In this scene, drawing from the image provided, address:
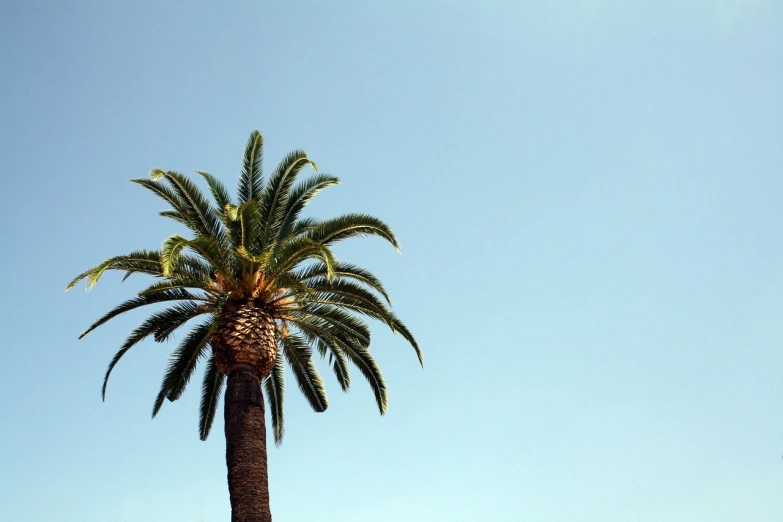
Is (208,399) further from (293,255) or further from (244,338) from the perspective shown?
(293,255)

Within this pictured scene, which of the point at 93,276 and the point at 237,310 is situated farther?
the point at 237,310

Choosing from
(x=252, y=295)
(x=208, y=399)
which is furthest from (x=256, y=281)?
(x=208, y=399)

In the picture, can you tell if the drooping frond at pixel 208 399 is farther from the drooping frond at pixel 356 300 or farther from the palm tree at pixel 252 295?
the drooping frond at pixel 356 300

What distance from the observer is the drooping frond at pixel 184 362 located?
18219 millimetres

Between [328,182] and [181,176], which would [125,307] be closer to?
[181,176]

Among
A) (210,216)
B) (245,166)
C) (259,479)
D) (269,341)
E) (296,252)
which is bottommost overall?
(259,479)

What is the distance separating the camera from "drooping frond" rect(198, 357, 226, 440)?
19.7 metres

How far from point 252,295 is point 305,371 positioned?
3907 millimetres

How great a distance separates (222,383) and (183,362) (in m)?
1.83

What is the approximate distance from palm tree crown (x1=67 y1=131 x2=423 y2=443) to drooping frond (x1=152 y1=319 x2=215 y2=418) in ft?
0.08

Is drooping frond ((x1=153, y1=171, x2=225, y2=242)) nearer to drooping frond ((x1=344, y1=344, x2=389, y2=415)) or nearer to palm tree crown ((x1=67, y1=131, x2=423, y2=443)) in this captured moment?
palm tree crown ((x1=67, y1=131, x2=423, y2=443))

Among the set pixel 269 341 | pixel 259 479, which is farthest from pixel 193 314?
pixel 259 479

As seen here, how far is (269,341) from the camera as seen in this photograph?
54.0ft

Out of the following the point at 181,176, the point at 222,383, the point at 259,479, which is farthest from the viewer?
the point at 222,383
